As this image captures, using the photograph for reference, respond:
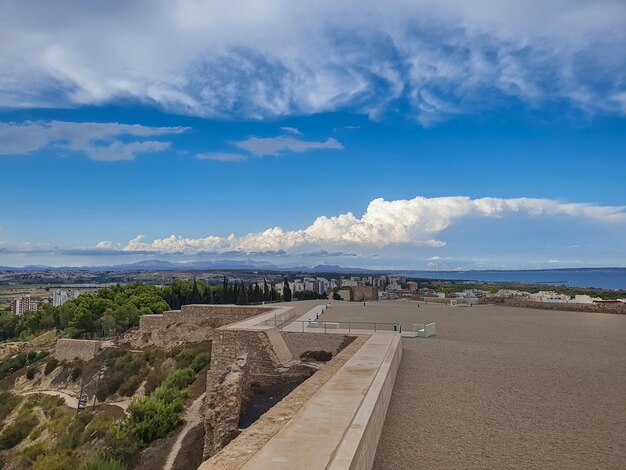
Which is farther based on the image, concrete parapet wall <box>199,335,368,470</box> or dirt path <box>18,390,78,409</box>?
dirt path <box>18,390,78,409</box>

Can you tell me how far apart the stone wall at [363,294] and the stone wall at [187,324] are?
1090 centimetres

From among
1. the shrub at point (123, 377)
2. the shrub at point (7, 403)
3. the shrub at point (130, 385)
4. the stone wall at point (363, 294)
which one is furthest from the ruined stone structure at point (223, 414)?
the stone wall at point (363, 294)

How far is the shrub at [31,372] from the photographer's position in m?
29.5

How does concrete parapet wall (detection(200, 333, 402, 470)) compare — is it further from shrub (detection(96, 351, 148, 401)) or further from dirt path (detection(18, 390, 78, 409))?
dirt path (detection(18, 390, 78, 409))

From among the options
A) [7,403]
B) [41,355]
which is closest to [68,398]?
[7,403]

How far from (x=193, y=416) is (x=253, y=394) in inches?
127

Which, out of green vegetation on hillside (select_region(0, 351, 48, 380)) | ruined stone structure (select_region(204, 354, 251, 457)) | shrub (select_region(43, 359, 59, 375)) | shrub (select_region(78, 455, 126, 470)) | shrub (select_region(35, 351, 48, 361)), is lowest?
green vegetation on hillside (select_region(0, 351, 48, 380))

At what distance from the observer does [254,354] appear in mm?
11836

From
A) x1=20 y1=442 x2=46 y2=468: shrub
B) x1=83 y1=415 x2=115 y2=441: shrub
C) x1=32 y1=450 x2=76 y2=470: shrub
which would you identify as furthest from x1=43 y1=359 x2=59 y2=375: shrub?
x1=32 y1=450 x2=76 y2=470: shrub

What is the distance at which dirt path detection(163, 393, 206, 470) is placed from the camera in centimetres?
1012

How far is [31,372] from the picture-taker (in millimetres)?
29859

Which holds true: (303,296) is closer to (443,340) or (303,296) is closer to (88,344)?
(88,344)

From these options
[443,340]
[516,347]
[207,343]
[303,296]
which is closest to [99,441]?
[207,343]

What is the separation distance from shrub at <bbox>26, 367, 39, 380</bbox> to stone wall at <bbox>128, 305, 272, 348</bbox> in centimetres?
787
